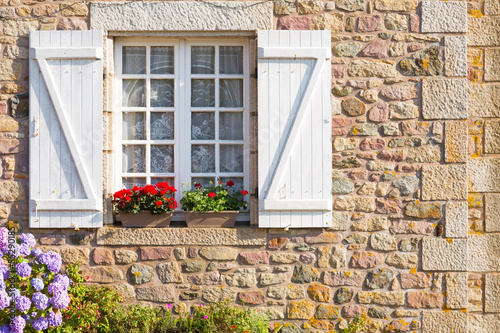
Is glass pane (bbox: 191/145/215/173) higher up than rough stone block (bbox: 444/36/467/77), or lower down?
lower down

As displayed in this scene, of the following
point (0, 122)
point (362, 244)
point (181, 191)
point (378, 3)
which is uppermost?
point (378, 3)

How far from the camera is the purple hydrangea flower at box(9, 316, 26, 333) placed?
12.2 feet

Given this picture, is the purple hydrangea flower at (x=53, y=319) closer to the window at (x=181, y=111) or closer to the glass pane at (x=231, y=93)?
the window at (x=181, y=111)

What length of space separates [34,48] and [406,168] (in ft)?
10.4

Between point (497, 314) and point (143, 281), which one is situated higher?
point (143, 281)

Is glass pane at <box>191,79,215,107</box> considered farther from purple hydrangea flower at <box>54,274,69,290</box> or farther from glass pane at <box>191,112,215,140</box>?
purple hydrangea flower at <box>54,274,69,290</box>

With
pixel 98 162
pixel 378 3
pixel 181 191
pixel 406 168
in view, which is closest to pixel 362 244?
pixel 406 168

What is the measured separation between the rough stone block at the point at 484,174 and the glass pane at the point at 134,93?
2.84 m

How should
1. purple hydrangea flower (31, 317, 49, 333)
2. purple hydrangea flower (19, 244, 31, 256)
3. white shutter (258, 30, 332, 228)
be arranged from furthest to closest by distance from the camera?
1. white shutter (258, 30, 332, 228)
2. purple hydrangea flower (19, 244, 31, 256)
3. purple hydrangea flower (31, 317, 49, 333)

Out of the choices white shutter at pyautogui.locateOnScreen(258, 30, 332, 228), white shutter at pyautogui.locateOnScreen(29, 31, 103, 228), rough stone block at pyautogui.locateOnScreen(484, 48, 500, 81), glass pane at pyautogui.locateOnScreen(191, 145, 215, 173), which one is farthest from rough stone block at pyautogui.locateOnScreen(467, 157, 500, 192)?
white shutter at pyautogui.locateOnScreen(29, 31, 103, 228)

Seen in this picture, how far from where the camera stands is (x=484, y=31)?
4355 mm

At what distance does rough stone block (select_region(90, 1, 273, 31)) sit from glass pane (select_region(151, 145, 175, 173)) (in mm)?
1022

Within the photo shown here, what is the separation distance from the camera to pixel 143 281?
421 cm

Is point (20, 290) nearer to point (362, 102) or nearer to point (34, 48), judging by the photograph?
point (34, 48)
